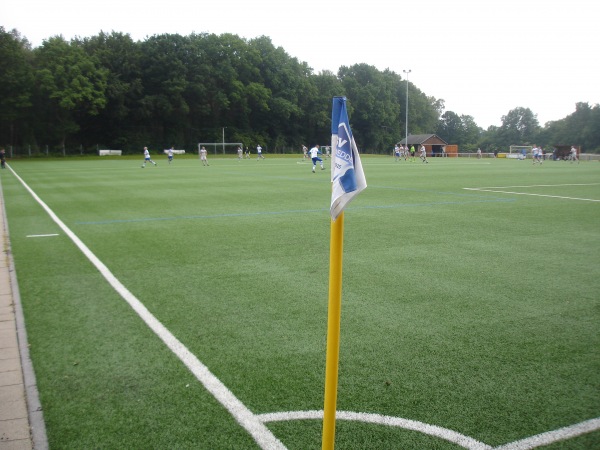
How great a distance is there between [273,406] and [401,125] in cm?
11567

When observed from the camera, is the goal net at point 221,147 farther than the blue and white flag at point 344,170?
Yes

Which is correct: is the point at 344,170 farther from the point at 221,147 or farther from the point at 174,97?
the point at 174,97

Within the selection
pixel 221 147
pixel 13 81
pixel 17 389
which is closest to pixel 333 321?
pixel 17 389

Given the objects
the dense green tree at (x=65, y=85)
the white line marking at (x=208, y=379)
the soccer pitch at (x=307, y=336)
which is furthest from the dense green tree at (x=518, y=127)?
the white line marking at (x=208, y=379)

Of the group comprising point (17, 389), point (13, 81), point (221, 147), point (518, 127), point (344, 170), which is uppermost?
point (13, 81)

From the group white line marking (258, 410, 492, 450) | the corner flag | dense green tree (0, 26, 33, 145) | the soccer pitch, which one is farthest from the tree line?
the corner flag

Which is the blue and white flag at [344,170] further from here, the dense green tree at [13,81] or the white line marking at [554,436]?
the dense green tree at [13,81]

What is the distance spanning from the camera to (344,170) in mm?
2279

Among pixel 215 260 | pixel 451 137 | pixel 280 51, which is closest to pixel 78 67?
pixel 280 51

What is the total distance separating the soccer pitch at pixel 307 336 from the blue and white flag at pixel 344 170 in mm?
1539

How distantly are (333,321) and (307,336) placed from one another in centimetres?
240

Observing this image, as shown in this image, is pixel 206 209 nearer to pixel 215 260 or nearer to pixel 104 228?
pixel 104 228

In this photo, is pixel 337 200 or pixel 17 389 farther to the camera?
pixel 17 389

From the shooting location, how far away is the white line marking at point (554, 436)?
116 inches
